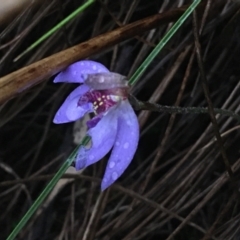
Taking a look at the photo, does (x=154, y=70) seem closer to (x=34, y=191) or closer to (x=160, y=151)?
(x=160, y=151)

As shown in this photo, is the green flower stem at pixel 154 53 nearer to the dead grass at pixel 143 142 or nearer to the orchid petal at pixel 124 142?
the orchid petal at pixel 124 142

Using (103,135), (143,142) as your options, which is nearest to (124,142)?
(103,135)

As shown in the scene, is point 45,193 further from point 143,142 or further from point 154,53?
point 143,142

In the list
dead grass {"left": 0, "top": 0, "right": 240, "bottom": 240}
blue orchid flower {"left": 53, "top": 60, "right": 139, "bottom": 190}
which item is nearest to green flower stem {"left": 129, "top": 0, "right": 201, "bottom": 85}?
blue orchid flower {"left": 53, "top": 60, "right": 139, "bottom": 190}

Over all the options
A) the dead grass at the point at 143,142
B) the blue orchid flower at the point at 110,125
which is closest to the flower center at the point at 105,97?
the blue orchid flower at the point at 110,125

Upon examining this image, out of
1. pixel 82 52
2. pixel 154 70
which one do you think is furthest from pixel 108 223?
pixel 82 52

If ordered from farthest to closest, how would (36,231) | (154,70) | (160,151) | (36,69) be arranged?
1. (36,231)
2. (154,70)
3. (160,151)
4. (36,69)

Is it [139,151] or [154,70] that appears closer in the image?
[154,70]

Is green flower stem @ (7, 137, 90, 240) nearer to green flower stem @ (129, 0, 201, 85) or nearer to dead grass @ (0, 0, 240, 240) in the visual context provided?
green flower stem @ (129, 0, 201, 85)
